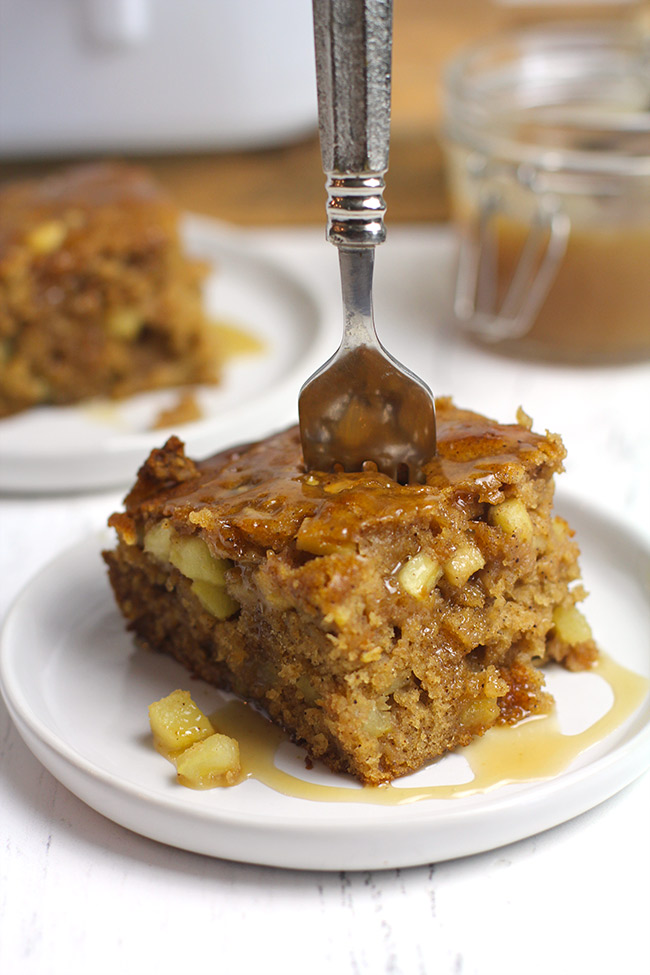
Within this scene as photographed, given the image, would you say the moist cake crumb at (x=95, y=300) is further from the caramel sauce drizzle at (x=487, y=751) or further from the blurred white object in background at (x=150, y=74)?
the caramel sauce drizzle at (x=487, y=751)

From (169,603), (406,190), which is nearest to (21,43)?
(406,190)

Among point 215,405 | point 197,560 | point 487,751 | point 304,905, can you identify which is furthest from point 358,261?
point 215,405

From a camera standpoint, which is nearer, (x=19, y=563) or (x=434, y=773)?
(x=434, y=773)

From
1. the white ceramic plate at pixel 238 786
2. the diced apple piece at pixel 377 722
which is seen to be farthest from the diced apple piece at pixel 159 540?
the diced apple piece at pixel 377 722

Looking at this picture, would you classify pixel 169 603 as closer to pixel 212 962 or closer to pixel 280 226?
pixel 212 962

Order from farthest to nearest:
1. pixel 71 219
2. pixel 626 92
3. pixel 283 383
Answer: pixel 626 92, pixel 71 219, pixel 283 383

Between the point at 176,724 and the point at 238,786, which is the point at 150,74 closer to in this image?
the point at 176,724

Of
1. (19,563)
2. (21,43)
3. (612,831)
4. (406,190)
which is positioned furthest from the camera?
(406,190)

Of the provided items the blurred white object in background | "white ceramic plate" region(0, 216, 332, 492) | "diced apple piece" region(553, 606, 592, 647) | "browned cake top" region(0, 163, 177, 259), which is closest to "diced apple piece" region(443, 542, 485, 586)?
"diced apple piece" region(553, 606, 592, 647)

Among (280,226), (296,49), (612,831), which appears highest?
(296,49)
